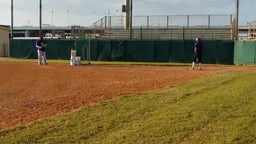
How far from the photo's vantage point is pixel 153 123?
28.8ft

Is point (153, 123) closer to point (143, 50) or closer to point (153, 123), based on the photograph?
point (153, 123)

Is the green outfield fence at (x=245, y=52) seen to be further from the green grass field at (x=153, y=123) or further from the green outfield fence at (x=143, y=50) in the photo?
the green grass field at (x=153, y=123)

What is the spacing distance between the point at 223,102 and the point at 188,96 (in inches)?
71.9

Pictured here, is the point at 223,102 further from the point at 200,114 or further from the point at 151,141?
the point at 151,141

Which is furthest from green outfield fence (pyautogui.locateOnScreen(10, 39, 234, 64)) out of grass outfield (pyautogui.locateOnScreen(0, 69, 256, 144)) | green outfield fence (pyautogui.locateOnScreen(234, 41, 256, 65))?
grass outfield (pyautogui.locateOnScreen(0, 69, 256, 144))

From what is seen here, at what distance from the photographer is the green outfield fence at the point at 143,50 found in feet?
120

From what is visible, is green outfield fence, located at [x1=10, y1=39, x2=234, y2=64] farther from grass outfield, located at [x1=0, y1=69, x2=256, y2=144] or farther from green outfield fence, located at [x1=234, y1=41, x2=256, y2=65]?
grass outfield, located at [x1=0, y1=69, x2=256, y2=144]

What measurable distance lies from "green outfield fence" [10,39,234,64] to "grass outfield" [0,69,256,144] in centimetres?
2490

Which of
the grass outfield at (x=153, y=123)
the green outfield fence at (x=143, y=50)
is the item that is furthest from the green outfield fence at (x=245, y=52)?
the grass outfield at (x=153, y=123)

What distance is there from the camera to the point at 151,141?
7496 millimetres

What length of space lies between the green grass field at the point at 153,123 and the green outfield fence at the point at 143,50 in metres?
25.0

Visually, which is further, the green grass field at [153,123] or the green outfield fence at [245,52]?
the green outfield fence at [245,52]

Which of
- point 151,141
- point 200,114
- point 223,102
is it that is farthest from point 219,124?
point 223,102

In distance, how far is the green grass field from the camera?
771 cm
